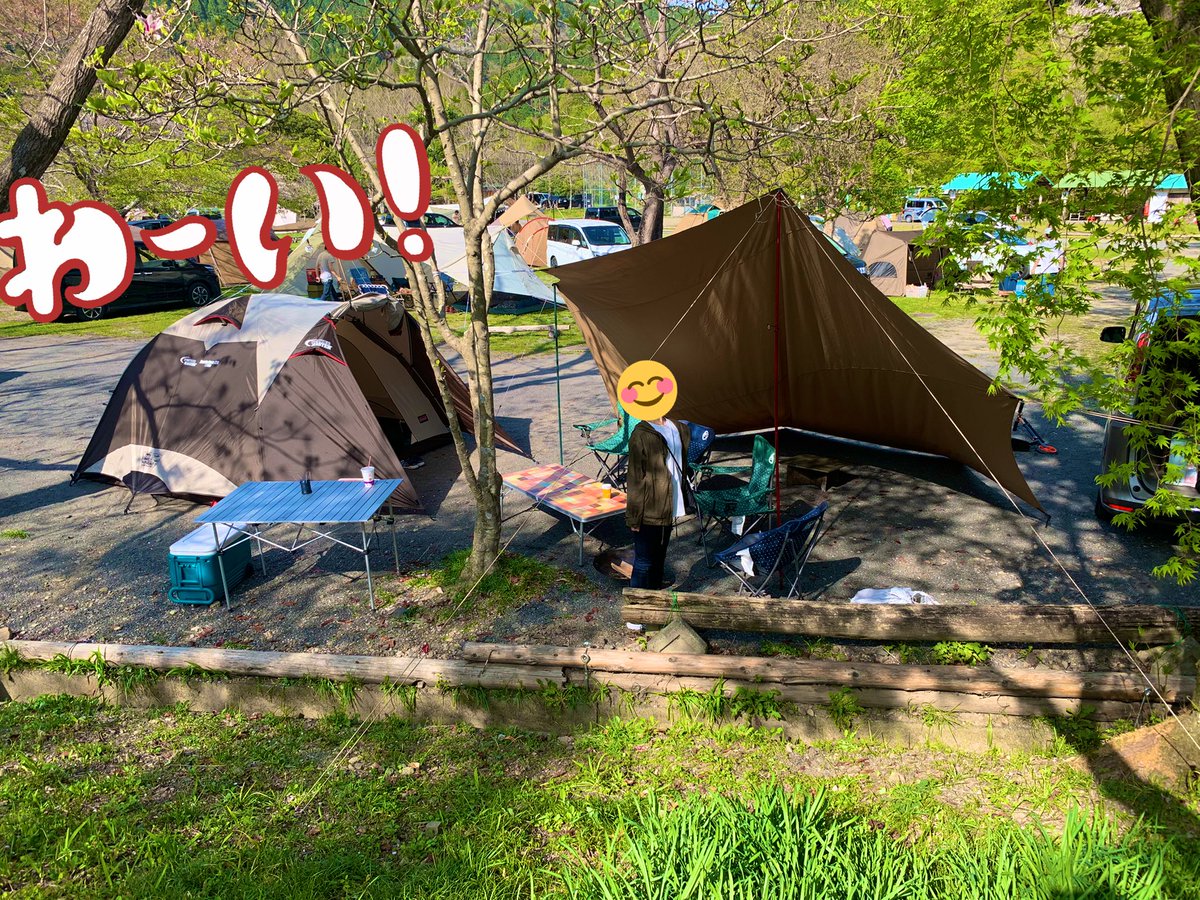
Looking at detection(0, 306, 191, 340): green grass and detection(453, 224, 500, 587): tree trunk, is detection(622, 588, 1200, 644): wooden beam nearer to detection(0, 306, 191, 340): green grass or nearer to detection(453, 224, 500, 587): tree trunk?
detection(453, 224, 500, 587): tree trunk

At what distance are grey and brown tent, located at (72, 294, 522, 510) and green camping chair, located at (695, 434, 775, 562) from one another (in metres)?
2.58

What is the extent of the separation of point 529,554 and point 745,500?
5.92 ft

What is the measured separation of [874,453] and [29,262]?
7.71 meters

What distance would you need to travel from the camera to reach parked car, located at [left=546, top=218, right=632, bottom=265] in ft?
65.2

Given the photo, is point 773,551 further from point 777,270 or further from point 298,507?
point 298,507

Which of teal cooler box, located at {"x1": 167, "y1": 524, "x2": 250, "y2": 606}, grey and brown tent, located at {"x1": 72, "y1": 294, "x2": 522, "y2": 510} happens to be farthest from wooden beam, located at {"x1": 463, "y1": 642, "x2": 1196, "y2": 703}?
grey and brown tent, located at {"x1": 72, "y1": 294, "x2": 522, "y2": 510}

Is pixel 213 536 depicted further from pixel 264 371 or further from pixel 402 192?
pixel 402 192

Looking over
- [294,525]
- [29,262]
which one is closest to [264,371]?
[294,525]

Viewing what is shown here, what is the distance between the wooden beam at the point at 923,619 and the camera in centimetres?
432

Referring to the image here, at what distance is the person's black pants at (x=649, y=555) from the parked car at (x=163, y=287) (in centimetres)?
1733

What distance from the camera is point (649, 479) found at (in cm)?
518

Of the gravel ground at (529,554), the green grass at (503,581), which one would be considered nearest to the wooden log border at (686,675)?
the gravel ground at (529,554)

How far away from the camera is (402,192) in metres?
4.35

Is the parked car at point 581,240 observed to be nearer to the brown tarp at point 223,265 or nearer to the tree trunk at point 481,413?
the brown tarp at point 223,265
